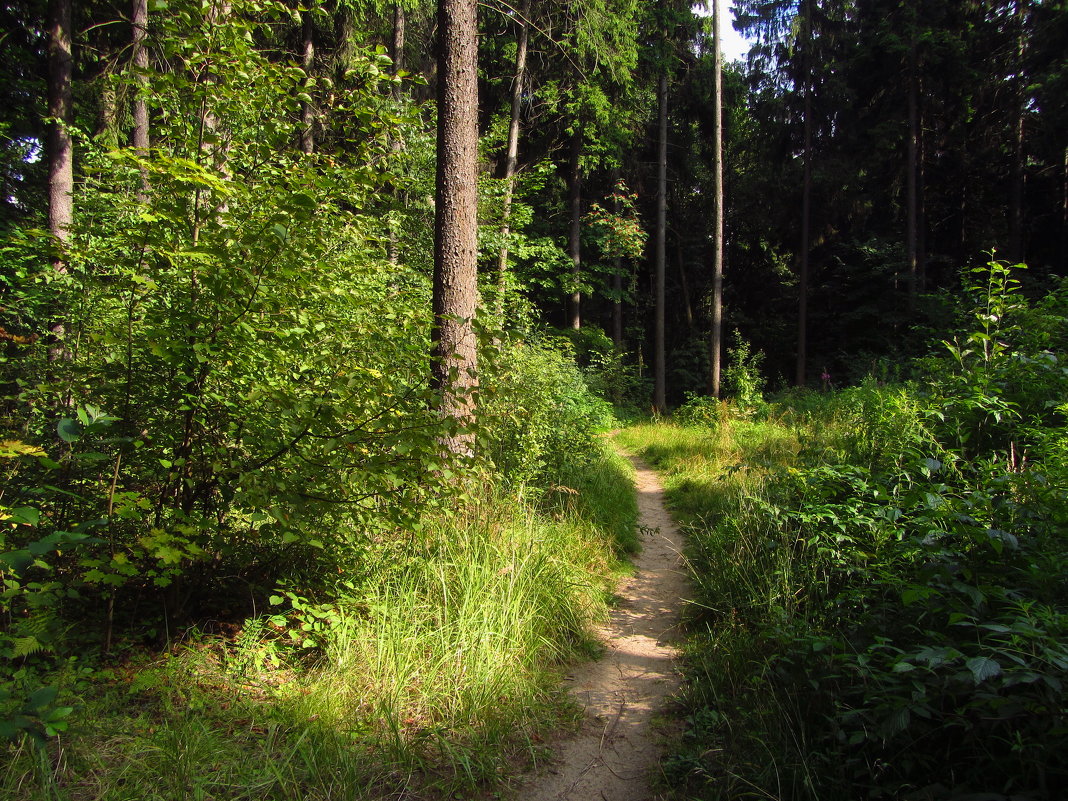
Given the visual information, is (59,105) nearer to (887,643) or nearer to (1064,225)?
(887,643)

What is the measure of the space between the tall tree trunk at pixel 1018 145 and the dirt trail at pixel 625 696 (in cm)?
1992

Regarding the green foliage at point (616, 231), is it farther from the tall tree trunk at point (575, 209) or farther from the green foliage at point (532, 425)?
the green foliage at point (532, 425)

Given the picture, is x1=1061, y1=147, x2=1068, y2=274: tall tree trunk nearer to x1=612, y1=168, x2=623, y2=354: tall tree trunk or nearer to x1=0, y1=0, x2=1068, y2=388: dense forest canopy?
x1=0, y1=0, x2=1068, y2=388: dense forest canopy

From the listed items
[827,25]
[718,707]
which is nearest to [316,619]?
[718,707]

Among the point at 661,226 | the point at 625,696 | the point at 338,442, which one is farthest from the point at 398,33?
the point at 625,696

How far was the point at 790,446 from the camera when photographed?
25.8 ft

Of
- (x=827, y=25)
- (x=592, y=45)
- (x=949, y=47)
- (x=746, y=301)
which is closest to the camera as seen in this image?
(x=592, y=45)

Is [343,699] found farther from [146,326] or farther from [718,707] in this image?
[146,326]

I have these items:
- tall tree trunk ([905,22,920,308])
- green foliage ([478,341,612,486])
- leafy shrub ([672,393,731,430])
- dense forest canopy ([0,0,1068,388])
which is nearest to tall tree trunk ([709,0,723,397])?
leafy shrub ([672,393,731,430])

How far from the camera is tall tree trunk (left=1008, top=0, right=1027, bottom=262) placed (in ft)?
55.8

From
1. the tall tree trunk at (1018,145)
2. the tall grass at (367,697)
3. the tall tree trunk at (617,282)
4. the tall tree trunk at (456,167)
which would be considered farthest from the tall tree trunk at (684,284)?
the tall grass at (367,697)

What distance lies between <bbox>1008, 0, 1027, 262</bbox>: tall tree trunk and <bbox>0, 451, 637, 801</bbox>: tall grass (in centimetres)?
2140

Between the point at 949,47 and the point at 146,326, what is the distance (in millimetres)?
23530

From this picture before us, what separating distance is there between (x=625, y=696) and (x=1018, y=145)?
23.2 meters
